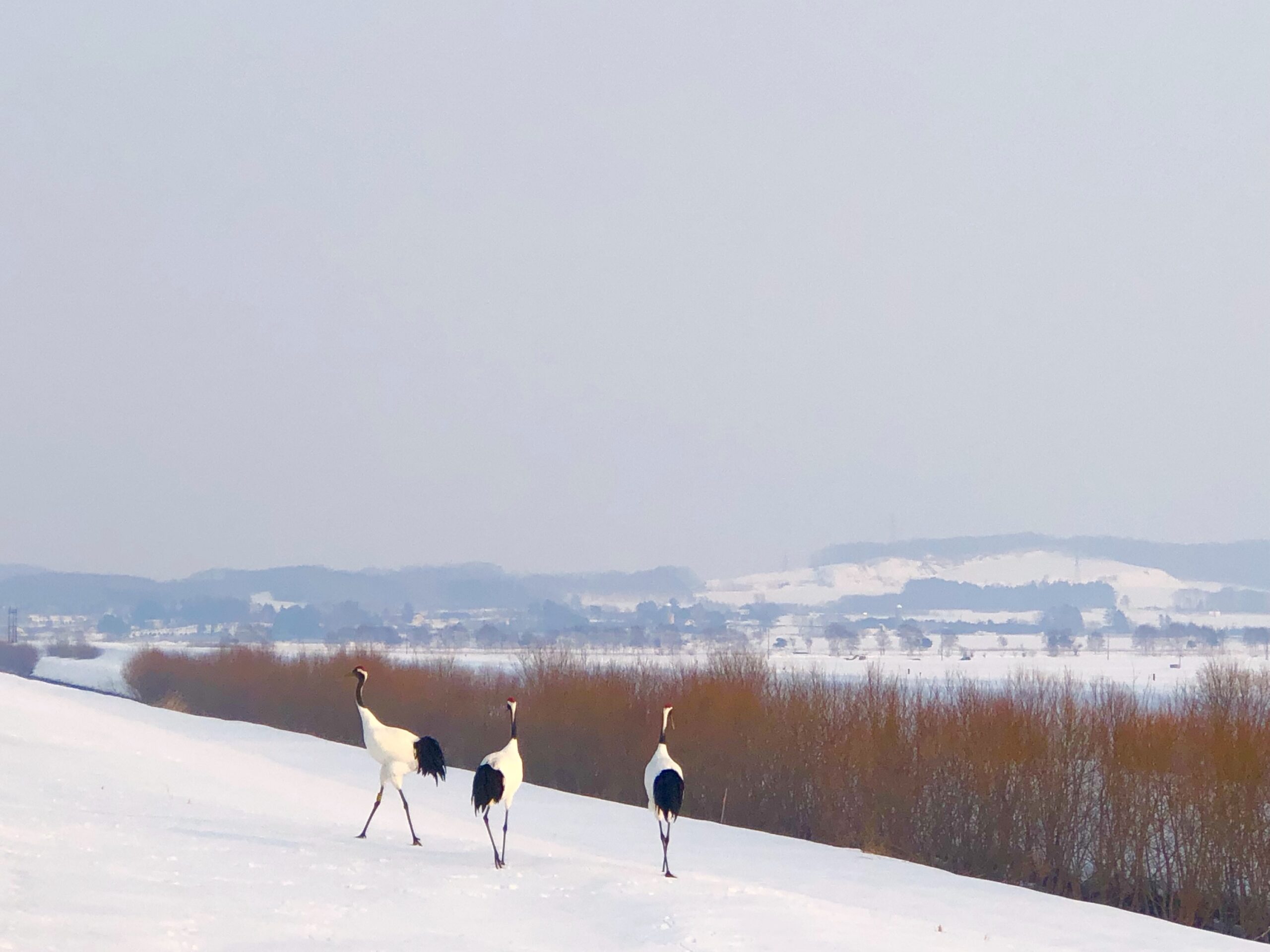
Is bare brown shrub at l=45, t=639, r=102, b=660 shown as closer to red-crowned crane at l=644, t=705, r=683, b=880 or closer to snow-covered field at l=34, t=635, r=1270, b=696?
snow-covered field at l=34, t=635, r=1270, b=696

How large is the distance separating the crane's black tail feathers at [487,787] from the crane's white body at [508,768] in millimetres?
39

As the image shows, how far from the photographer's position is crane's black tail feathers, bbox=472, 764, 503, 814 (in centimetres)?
1110

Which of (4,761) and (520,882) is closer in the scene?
(520,882)

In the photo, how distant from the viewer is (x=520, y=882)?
34.2 ft

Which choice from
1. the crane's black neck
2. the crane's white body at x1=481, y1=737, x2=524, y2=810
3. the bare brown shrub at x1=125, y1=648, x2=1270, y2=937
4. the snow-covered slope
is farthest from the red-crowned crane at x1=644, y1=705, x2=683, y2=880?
the bare brown shrub at x1=125, y1=648, x2=1270, y2=937

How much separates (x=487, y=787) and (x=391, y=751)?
1183mm

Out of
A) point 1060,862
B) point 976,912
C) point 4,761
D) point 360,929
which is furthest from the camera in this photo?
point 1060,862

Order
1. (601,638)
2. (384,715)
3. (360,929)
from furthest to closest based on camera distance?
(601,638) < (384,715) < (360,929)

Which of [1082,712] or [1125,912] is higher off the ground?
[1082,712]

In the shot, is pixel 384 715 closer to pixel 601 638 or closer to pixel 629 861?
pixel 629 861

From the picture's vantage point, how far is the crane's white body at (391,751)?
11.8 metres

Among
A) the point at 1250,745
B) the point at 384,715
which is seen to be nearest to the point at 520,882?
the point at 1250,745

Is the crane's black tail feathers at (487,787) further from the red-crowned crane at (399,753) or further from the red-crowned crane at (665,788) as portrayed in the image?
the red-crowned crane at (665,788)

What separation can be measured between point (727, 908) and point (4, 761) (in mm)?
10733
